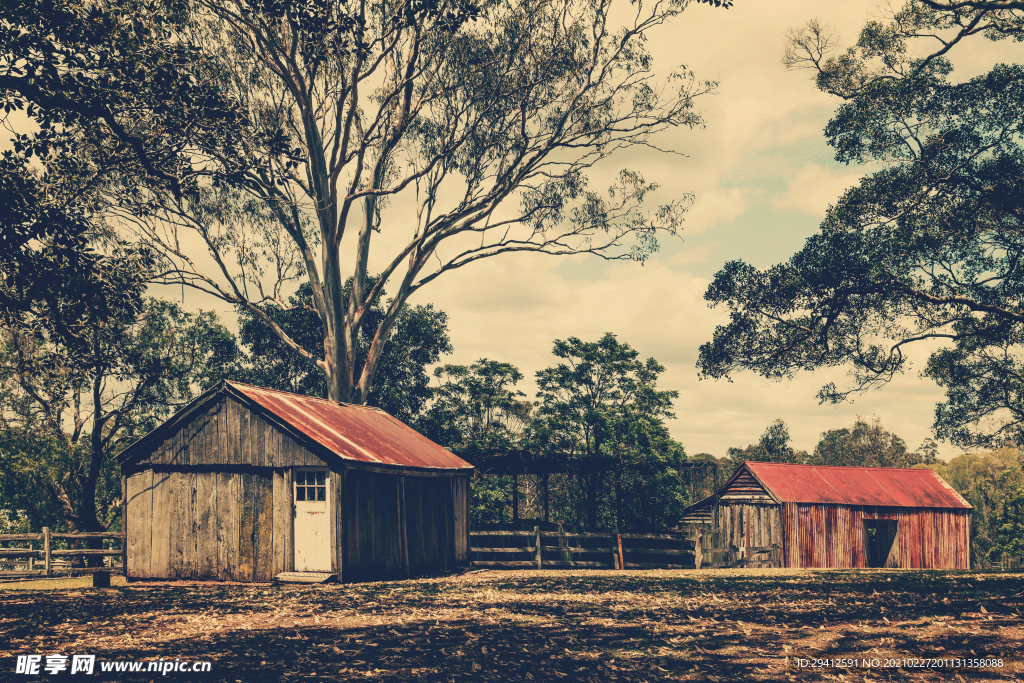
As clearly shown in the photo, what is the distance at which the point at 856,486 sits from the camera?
130 feet

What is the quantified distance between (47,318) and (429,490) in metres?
11.6

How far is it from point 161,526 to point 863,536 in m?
28.6

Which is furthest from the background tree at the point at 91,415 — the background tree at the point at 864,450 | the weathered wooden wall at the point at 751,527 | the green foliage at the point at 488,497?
the background tree at the point at 864,450

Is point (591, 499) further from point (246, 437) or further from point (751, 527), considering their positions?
point (246, 437)

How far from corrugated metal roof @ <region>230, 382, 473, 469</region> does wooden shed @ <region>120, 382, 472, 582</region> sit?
0.06 m

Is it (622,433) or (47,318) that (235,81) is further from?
(622,433)

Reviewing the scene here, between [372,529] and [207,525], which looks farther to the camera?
[372,529]

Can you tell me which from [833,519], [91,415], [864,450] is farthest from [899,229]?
[864,450]

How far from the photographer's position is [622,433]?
4422 cm

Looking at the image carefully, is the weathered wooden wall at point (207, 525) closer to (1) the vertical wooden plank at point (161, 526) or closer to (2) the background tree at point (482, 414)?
(1) the vertical wooden plank at point (161, 526)

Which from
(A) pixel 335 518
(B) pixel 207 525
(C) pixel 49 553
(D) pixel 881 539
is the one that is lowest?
(D) pixel 881 539

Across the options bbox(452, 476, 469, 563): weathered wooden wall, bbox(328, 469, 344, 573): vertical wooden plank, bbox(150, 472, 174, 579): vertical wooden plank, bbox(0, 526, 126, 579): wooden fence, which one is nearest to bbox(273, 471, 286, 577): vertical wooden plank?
bbox(328, 469, 344, 573): vertical wooden plank

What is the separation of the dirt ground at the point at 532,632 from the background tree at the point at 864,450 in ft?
229

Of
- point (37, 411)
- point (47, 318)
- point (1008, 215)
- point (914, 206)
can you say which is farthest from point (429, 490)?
point (37, 411)
